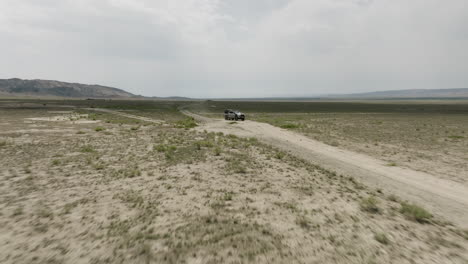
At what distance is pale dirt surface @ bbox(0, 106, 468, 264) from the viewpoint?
18.0 feet

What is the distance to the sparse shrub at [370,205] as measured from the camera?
7.95m

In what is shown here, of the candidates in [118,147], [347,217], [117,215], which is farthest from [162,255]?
[118,147]

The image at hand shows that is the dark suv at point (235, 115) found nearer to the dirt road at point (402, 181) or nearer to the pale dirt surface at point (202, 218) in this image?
the dirt road at point (402, 181)

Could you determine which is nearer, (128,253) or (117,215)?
(128,253)

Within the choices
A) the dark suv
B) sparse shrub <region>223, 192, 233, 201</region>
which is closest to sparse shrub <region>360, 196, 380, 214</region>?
sparse shrub <region>223, 192, 233, 201</region>

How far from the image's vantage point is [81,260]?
5.20 m

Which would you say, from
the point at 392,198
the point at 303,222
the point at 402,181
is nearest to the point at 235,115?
the point at 402,181

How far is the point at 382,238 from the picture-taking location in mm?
6156

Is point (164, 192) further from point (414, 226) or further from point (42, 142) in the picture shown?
point (42, 142)

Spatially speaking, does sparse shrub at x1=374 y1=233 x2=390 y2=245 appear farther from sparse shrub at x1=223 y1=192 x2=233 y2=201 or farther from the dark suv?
the dark suv

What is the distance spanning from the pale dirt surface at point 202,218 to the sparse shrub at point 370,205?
4.0 inches

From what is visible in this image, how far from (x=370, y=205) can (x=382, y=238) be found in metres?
2.30

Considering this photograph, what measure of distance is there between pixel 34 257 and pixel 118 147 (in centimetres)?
1322

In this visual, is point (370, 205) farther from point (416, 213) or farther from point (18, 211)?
point (18, 211)
